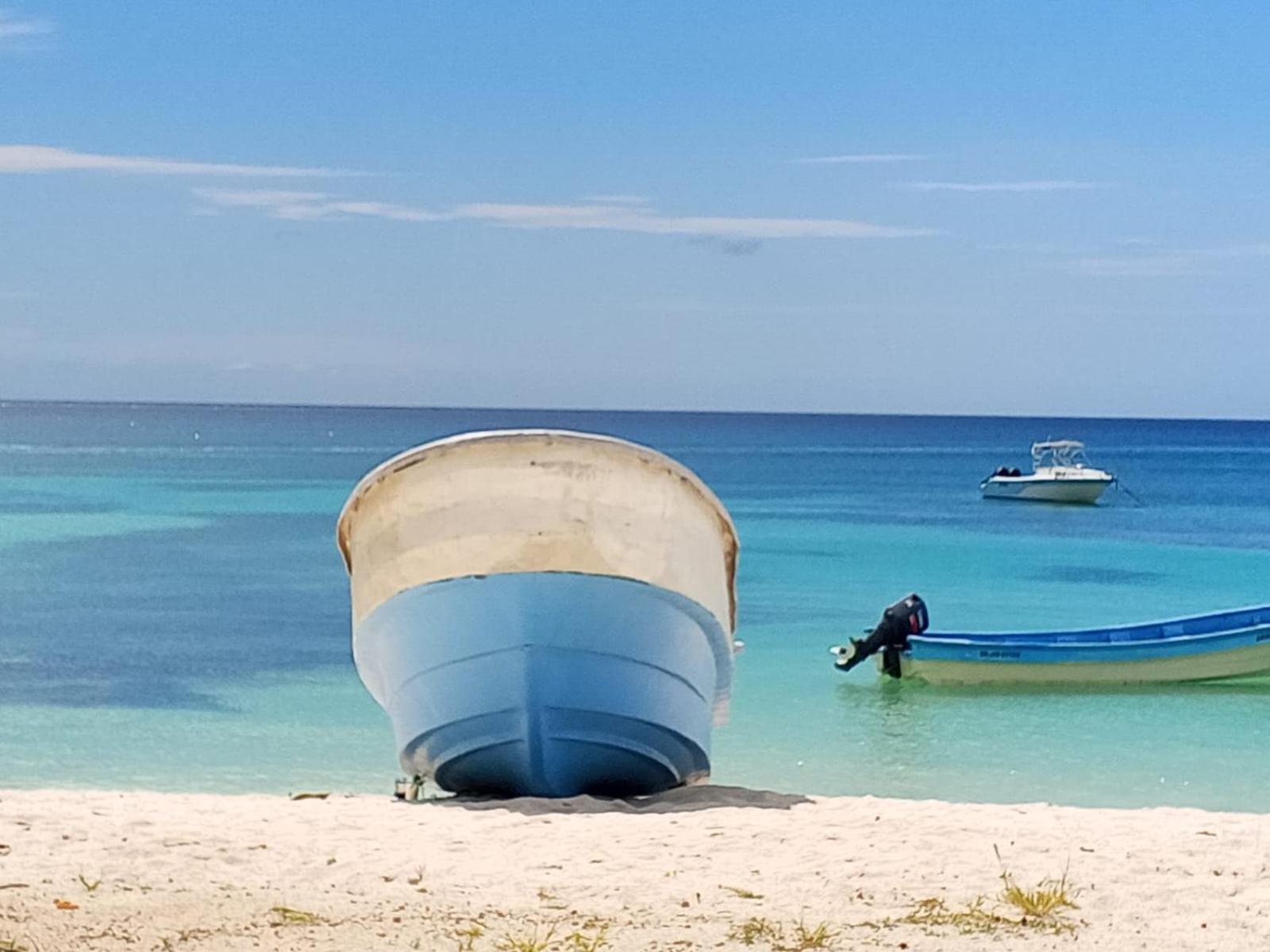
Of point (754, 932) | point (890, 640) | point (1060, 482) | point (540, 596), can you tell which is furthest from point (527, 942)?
point (1060, 482)

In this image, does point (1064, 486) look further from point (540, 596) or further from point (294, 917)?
point (294, 917)

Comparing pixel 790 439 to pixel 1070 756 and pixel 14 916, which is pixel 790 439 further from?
pixel 14 916

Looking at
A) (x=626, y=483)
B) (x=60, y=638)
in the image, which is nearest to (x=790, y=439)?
(x=60, y=638)

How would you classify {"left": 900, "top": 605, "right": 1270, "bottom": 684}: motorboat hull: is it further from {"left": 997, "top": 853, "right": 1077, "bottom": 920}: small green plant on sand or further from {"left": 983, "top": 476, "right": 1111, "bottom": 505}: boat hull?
{"left": 983, "top": 476, "right": 1111, "bottom": 505}: boat hull

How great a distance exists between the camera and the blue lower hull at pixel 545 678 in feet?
27.4

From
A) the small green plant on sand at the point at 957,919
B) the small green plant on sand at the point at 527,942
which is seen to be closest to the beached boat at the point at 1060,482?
the small green plant on sand at the point at 957,919

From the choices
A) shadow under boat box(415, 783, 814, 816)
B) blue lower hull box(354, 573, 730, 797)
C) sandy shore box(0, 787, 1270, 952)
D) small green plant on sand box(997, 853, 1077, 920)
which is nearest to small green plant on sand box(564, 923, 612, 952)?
sandy shore box(0, 787, 1270, 952)

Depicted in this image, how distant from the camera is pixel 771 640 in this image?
68.9 ft

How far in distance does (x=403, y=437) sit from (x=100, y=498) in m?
80.8

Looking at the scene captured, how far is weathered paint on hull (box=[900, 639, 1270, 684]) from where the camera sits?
17.3 meters

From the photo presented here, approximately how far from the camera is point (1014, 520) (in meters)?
47.3

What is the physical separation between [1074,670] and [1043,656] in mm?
345

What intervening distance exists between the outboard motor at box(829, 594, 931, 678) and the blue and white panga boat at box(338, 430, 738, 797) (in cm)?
876

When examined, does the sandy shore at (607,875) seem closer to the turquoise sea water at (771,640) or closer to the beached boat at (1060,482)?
the turquoise sea water at (771,640)
